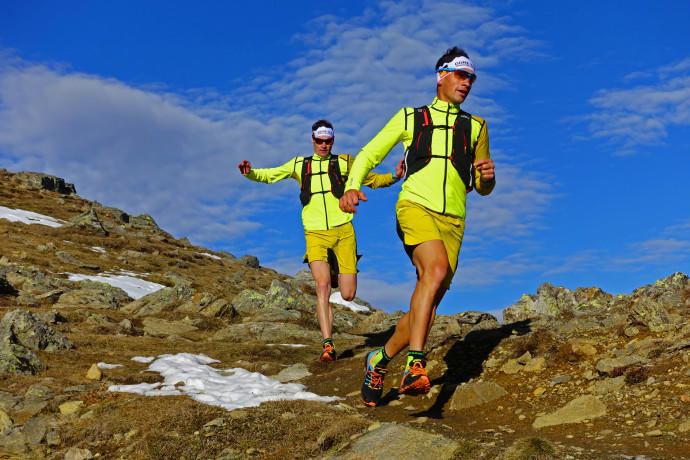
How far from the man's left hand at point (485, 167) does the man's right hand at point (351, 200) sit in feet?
4.94

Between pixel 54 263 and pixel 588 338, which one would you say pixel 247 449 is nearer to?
pixel 588 338

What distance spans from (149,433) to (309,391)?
9.39ft

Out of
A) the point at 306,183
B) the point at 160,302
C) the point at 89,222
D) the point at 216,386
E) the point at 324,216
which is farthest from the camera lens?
the point at 89,222

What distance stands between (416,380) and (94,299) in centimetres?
1663

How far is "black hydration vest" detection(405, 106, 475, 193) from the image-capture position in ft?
19.5

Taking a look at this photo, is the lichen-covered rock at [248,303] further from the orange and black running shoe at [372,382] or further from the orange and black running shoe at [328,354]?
the orange and black running shoe at [372,382]

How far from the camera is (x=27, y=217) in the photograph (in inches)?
1553

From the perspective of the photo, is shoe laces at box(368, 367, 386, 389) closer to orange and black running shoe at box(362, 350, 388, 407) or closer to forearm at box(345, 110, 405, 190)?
orange and black running shoe at box(362, 350, 388, 407)

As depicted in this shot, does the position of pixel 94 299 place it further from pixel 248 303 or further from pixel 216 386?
pixel 216 386

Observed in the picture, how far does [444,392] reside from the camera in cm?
737

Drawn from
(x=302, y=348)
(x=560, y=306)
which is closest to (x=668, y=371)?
(x=560, y=306)

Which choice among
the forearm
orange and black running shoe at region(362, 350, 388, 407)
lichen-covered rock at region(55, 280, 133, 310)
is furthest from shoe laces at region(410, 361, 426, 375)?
lichen-covered rock at region(55, 280, 133, 310)

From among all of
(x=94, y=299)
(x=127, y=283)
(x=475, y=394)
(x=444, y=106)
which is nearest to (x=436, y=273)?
(x=444, y=106)

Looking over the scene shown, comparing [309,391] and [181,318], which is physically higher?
[181,318]
